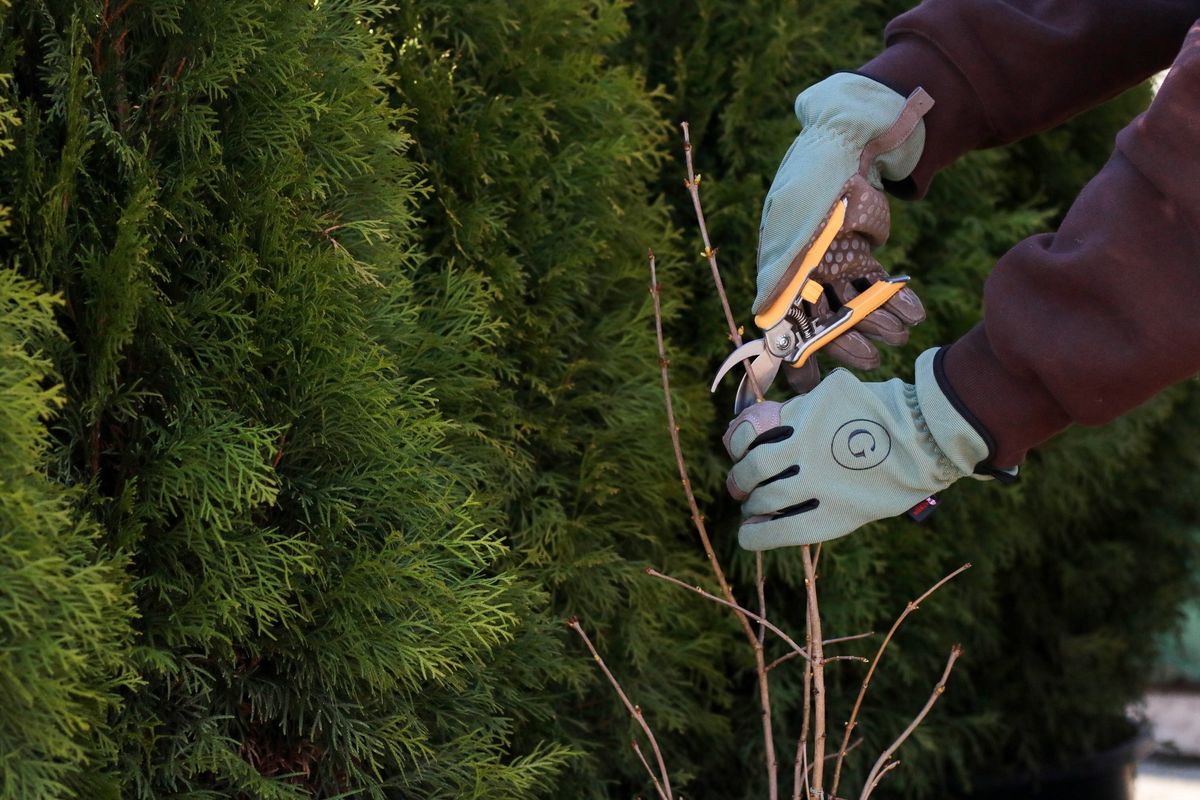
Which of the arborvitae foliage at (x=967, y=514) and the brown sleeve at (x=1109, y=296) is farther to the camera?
the arborvitae foliage at (x=967, y=514)

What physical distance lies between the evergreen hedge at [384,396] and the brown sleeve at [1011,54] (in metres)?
0.49

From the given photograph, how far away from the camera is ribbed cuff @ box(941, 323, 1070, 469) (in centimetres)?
182

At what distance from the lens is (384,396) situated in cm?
175

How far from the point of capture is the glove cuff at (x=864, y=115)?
6.66 ft

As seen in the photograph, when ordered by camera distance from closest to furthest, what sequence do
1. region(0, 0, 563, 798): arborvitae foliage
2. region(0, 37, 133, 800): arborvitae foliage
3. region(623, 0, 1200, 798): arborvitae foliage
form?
region(0, 37, 133, 800): arborvitae foliage < region(0, 0, 563, 798): arborvitae foliage < region(623, 0, 1200, 798): arborvitae foliage

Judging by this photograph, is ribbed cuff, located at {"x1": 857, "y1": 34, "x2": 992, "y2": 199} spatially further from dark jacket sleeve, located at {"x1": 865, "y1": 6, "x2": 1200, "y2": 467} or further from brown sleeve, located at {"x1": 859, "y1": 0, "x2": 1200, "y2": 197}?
dark jacket sleeve, located at {"x1": 865, "y1": 6, "x2": 1200, "y2": 467}

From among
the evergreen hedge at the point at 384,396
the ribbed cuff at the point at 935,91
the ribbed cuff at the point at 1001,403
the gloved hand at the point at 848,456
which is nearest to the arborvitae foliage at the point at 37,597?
the evergreen hedge at the point at 384,396

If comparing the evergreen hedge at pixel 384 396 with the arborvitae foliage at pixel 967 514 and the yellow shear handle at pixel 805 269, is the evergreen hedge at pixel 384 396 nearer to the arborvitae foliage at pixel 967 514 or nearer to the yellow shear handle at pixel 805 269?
the arborvitae foliage at pixel 967 514

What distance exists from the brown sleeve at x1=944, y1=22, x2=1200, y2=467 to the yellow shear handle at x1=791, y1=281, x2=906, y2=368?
217 millimetres

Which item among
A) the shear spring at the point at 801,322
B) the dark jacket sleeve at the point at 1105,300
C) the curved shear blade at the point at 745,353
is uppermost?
the dark jacket sleeve at the point at 1105,300

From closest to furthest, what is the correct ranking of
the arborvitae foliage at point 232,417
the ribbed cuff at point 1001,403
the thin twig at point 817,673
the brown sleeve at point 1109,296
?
1. the arborvitae foliage at point 232,417
2. the brown sleeve at point 1109,296
3. the ribbed cuff at point 1001,403
4. the thin twig at point 817,673

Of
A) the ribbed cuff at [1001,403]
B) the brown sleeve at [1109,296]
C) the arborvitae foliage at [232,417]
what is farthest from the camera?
the ribbed cuff at [1001,403]

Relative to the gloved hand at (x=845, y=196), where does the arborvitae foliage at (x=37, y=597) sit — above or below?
below

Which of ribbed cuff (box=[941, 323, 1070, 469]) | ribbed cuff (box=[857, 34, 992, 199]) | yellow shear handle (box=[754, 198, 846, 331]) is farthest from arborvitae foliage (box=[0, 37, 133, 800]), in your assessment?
ribbed cuff (box=[857, 34, 992, 199])
